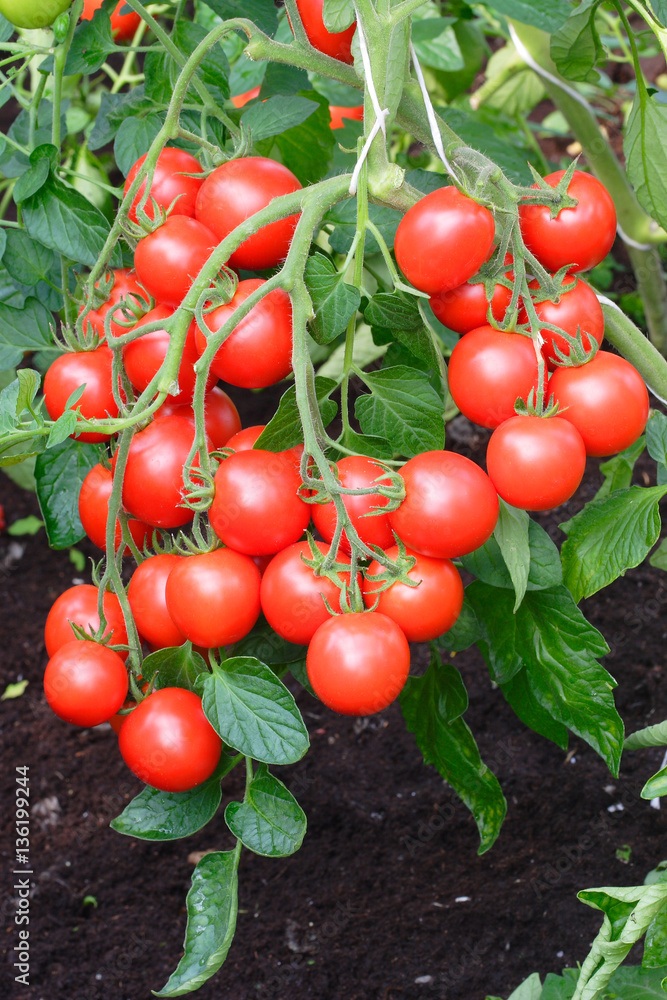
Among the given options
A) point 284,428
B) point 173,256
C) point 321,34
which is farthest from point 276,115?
point 284,428

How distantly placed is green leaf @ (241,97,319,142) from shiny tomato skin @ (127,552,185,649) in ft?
1.26

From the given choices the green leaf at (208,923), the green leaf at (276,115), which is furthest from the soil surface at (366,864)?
the green leaf at (276,115)

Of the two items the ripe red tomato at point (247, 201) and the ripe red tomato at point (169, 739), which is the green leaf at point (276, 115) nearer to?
the ripe red tomato at point (247, 201)

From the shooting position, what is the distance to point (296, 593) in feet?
2.10

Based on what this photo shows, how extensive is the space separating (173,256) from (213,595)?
26 cm

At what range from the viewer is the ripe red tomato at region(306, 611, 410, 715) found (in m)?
0.61

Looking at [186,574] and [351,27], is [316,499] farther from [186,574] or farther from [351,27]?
[351,27]

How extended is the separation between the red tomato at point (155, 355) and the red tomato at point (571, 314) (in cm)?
28

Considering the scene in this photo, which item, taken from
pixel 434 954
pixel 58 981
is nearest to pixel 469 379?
pixel 434 954

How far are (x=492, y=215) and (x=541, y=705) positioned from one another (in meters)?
0.45

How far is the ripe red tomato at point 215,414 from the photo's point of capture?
74 centimetres

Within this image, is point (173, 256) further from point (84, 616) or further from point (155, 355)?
point (84, 616)

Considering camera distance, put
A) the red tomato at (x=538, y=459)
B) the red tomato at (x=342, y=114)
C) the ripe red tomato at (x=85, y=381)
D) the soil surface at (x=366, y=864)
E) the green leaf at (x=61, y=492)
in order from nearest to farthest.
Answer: the red tomato at (x=538, y=459) < the ripe red tomato at (x=85, y=381) < the green leaf at (x=61, y=492) < the soil surface at (x=366, y=864) < the red tomato at (x=342, y=114)

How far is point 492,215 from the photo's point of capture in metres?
0.63
